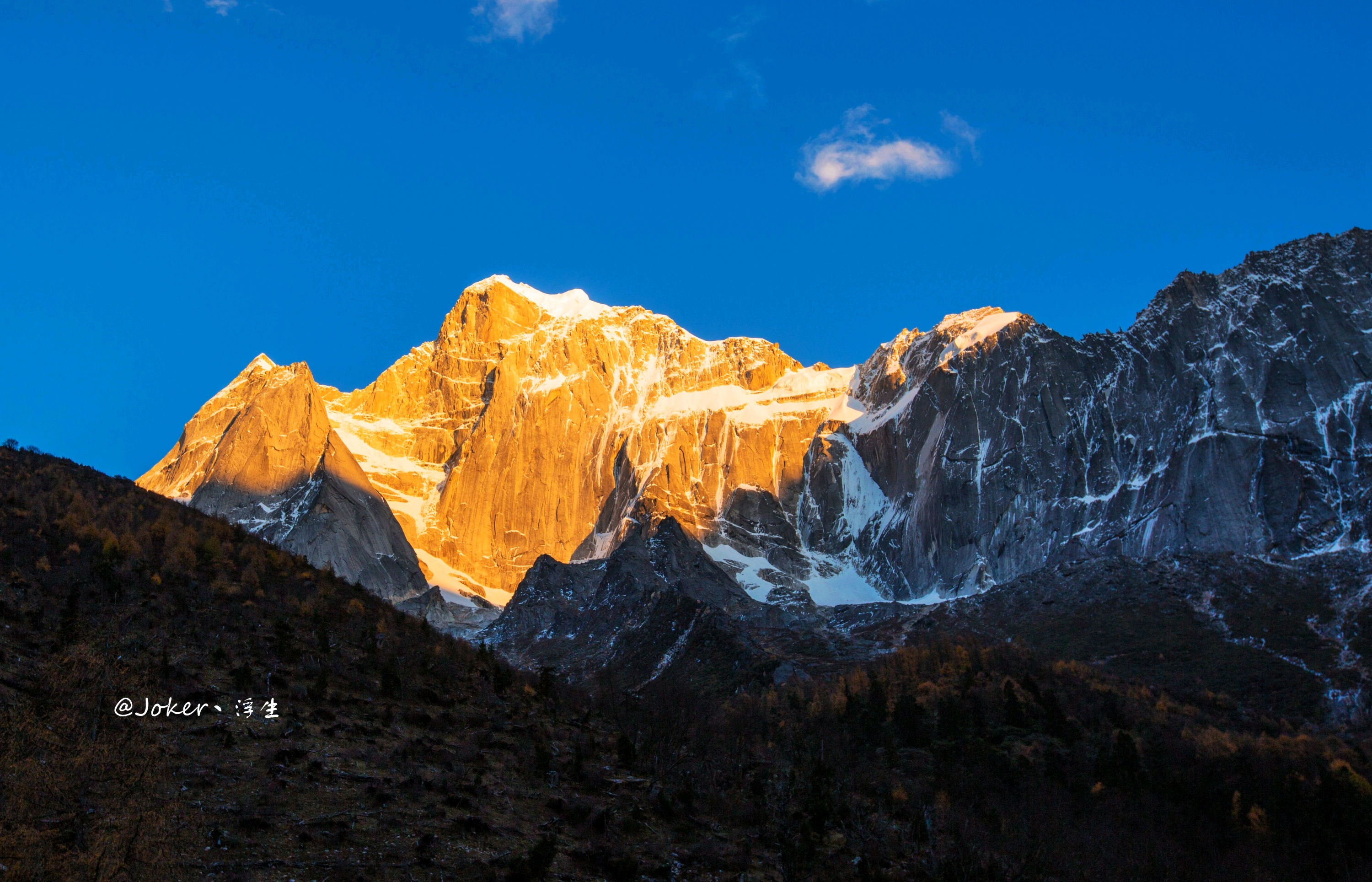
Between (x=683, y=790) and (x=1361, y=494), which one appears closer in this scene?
(x=683, y=790)

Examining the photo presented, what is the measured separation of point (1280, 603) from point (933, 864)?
3818 inches

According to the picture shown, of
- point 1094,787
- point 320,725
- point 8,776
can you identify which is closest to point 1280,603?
point 1094,787

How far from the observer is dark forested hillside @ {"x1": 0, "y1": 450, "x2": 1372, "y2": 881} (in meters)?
27.1

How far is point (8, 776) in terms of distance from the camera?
80.2ft

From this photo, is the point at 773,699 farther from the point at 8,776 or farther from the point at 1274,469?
the point at 1274,469

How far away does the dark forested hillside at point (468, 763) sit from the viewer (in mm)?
27141
